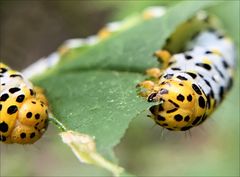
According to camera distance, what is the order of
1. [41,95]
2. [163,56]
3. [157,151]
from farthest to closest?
1. [157,151]
2. [163,56]
3. [41,95]

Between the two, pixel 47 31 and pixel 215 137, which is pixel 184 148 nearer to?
pixel 215 137

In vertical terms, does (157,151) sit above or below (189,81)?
above

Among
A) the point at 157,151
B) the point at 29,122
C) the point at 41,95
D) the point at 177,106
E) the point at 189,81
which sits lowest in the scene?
the point at 29,122

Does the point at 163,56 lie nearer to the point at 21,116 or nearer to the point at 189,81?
the point at 189,81

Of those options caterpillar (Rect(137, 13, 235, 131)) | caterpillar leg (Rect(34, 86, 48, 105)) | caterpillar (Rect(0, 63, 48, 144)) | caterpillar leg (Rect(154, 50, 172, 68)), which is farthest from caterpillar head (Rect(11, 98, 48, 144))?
caterpillar leg (Rect(154, 50, 172, 68))

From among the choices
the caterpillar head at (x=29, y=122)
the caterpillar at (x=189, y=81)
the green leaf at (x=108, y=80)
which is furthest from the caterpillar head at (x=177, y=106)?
the caterpillar head at (x=29, y=122)

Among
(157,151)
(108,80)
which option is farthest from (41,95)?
(157,151)

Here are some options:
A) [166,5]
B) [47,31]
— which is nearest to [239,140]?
[166,5]

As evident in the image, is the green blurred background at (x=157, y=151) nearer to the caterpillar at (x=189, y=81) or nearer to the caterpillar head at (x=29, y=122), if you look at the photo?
the caterpillar at (x=189, y=81)

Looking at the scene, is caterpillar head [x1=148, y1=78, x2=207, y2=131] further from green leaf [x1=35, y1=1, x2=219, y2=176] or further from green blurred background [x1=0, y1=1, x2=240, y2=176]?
green blurred background [x1=0, y1=1, x2=240, y2=176]
